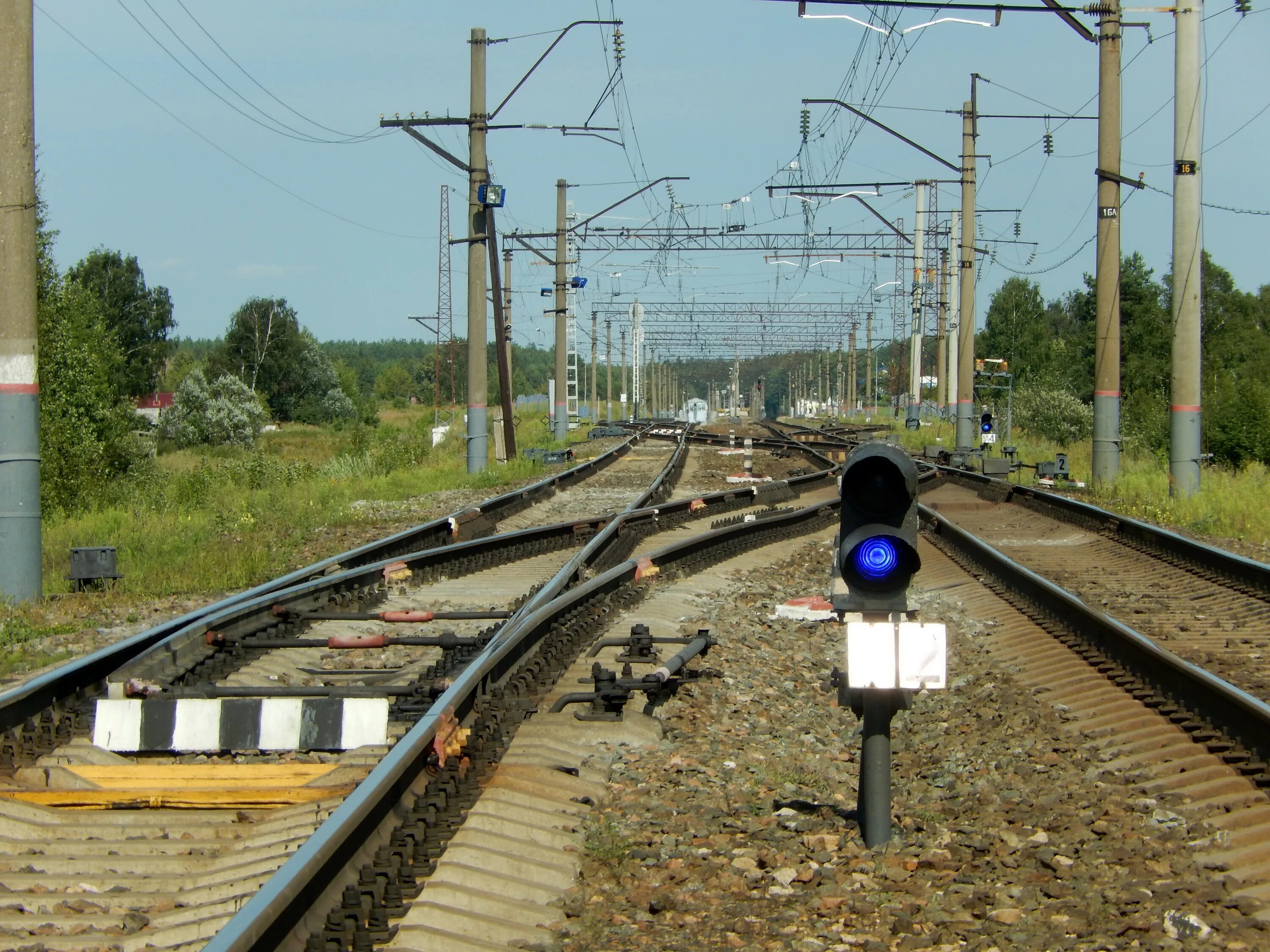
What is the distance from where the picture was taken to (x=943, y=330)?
142ft

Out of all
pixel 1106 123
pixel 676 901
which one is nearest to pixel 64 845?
pixel 676 901

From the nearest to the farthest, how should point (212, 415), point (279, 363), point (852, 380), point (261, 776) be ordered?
point (261, 776), point (212, 415), point (852, 380), point (279, 363)

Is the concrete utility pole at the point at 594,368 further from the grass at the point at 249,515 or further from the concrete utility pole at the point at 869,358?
the grass at the point at 249,515

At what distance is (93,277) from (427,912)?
105382 mm

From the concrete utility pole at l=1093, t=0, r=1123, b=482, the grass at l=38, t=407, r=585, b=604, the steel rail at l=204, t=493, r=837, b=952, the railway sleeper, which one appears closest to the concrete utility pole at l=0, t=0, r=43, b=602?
the grass at l=38, t=407, r=585, b=604

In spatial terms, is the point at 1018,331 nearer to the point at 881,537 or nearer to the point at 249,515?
the point at 249,515

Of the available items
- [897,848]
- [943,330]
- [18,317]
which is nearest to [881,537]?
[897,848]

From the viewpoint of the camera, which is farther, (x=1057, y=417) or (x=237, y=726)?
(x=1057, y=417)

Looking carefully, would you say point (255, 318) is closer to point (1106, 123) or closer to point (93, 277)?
point (93, 277)

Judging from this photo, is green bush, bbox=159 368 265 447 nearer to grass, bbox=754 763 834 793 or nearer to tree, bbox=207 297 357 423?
tree, bbox=207 297 357 423

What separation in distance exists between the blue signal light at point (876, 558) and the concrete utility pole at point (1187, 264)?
49.6 ft

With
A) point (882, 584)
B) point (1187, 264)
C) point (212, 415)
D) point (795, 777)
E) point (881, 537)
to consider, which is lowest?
point (795, 777)

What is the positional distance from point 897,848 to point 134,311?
354ft

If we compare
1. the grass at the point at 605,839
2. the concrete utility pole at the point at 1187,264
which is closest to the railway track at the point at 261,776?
the grass at the point at 605,839
